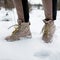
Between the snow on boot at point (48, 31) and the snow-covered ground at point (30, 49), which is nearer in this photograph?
the snow-covered ground at point (30, 49)

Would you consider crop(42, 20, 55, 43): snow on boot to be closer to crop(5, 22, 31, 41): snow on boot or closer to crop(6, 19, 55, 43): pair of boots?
crop(6, 19, 55, 43): pair of boots

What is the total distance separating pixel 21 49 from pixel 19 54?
0.29 ft

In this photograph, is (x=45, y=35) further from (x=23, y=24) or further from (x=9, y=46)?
(x=9, y=46)

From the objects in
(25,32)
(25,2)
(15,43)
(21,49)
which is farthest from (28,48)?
(25,2)

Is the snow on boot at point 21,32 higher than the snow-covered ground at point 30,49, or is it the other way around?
the snow on boot at point 21,32

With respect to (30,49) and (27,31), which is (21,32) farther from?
(30,49)

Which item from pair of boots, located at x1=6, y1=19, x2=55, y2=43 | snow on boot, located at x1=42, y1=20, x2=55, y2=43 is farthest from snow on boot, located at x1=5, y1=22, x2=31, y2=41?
snow on boot, located at x1=42, y1=20, x2=55, y2=43

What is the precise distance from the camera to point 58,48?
1457mm

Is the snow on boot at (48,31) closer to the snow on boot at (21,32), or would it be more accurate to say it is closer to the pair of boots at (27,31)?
the pair of boots at (27,31)

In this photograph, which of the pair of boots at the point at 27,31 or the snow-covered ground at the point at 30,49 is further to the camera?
the pair of boots at the point at 27,31

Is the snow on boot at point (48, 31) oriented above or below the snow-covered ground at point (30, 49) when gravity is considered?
above

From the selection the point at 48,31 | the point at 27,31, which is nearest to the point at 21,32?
the point at 27,31

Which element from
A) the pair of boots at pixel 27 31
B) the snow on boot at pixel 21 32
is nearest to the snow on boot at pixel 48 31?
the pair of boots at pixel 27 31

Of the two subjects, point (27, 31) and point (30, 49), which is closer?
point (30, 49)
